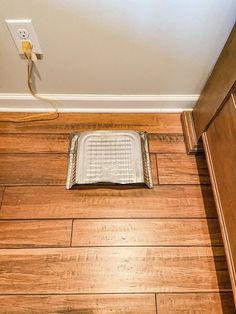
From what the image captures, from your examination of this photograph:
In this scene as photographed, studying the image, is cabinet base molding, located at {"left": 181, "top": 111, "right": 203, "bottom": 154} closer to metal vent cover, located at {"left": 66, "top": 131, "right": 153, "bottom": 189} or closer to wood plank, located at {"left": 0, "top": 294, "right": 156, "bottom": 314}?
metal vent cover, located at {"left": 66, "top": 131, "right": 153, "bottom": 189}

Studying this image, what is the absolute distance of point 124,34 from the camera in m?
Answer: 0.90

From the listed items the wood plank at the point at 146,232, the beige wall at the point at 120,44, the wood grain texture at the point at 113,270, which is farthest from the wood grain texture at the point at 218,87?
the wood grain texture at the point at 113,270

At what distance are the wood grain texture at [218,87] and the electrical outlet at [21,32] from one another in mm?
685

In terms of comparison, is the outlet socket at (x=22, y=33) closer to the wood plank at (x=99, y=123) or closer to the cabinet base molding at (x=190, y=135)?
the wood plank at (x=99, y=123)

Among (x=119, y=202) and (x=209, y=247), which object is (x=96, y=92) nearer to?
(x=119, y=202)

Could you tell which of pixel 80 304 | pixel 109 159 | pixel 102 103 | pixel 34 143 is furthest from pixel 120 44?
pixel 80 304

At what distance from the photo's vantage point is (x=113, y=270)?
829 mm

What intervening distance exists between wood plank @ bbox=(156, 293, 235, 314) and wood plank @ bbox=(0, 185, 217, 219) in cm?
27

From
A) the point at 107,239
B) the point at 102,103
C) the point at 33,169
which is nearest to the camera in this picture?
the point at 107,239

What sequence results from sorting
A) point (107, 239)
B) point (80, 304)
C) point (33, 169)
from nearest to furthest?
1. point (80, 304)
2. point (107, 239)
3. point (33, 169)

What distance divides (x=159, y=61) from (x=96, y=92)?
32cm

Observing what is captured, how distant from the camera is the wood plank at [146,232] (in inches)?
34.7

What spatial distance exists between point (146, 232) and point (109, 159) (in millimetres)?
342

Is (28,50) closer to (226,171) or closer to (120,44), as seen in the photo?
(120,44)
